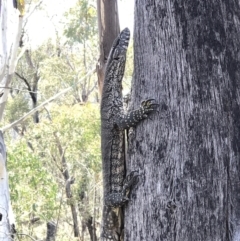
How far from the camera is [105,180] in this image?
297cm

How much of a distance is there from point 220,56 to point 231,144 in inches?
16.2

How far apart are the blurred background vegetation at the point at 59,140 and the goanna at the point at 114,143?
392 cm

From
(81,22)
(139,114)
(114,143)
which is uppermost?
(81,22)

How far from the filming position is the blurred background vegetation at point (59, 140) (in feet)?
32.1

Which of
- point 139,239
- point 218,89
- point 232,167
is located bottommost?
point 139,239

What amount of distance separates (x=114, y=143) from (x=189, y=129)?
638 millimetres

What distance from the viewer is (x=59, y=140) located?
40.0 ft

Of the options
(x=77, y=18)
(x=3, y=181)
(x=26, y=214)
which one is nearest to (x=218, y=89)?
(x=3, y=181)

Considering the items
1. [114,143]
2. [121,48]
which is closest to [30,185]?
[121,48]

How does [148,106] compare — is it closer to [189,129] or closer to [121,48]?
[189,129]

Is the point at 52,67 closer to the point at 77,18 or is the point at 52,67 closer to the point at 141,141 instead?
the point at 77,18

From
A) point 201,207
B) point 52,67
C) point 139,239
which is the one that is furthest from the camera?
point 52,67

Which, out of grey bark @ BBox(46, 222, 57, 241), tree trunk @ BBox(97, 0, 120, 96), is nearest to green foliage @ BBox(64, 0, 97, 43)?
grey bark @ BBox(46, 222, 57, 241)

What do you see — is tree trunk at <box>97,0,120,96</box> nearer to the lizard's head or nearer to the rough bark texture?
the lizard's head
